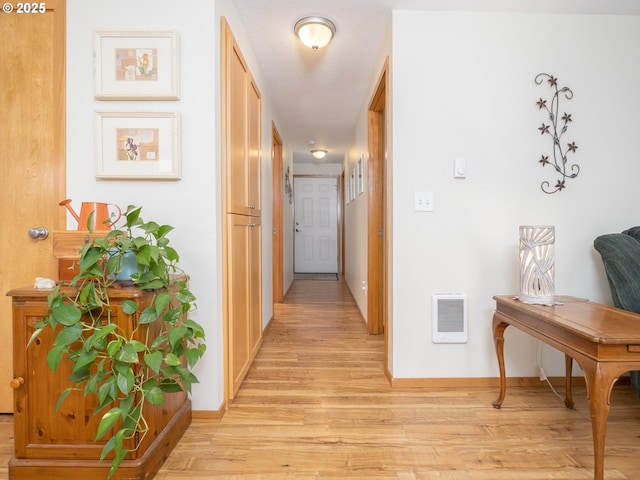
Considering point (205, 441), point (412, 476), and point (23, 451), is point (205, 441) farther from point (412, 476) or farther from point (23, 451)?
point (412, 476)

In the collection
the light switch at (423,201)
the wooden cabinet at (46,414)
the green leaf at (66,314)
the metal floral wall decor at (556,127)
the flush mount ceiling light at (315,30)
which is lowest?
the wooden cabinet at (46,414)

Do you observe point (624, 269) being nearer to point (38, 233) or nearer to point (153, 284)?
point (153, 284)

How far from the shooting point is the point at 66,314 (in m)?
1.09

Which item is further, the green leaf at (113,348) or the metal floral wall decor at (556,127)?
the metal floral wall decor at (556,127)

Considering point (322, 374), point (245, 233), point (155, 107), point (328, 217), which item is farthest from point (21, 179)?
point (328, 217)

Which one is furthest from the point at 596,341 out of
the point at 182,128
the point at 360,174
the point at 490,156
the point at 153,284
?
the point at 360,174

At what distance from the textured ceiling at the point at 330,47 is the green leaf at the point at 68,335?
1883 millimetres

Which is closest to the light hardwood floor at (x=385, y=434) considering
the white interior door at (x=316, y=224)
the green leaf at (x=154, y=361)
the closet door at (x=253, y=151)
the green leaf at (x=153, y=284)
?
the green leaf at (x=154, y=361)

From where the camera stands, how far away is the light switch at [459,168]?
6.44 feet

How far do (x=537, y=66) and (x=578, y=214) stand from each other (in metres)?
0.92

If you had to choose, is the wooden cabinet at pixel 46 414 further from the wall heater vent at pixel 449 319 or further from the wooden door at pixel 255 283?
the wall heater vent at pixel 449 319

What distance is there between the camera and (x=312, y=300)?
14.4 ft

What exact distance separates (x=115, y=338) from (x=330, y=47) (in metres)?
2.28

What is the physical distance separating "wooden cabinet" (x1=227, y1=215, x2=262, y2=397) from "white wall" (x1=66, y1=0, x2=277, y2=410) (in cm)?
19
